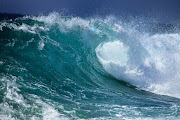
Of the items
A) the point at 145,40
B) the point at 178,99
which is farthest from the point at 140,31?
the point at 178,99

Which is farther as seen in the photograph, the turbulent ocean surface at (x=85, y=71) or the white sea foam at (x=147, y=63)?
the white sea foam at (x=147, y=63)

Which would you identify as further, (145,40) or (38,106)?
(145,40)

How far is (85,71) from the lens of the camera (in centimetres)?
873

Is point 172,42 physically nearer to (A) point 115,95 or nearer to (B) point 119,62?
(B) point 119,62

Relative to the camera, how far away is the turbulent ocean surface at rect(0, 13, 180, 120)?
4879mm

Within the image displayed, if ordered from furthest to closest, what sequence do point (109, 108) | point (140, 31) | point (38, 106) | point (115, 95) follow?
point (140, 31) → point (115, 95) → point (109, 108) → point (38, 106)

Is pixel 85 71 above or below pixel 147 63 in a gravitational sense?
below

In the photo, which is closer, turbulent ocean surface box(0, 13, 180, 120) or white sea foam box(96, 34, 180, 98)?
turbulent ocean surface box(0, 13, 180, 120)

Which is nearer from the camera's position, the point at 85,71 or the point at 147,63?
the point at 85,71

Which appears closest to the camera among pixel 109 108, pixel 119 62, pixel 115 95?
pixel 109 108

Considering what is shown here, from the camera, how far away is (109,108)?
5.22 meters

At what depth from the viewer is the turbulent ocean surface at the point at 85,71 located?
4.88 metres

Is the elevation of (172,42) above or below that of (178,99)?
above

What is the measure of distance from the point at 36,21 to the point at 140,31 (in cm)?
724
